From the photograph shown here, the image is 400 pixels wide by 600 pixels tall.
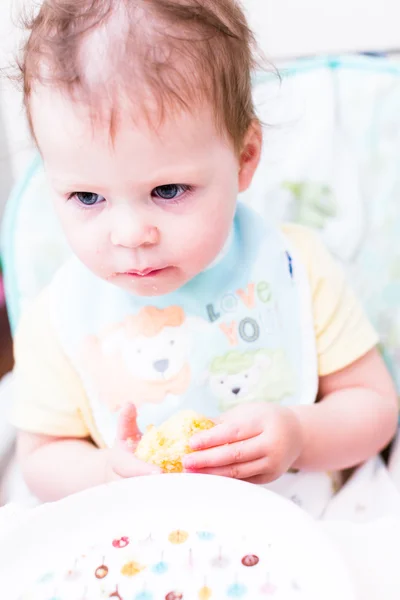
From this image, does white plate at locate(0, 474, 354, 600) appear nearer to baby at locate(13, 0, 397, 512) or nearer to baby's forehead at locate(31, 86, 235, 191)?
baby at locate(13, 0, 397, 512)

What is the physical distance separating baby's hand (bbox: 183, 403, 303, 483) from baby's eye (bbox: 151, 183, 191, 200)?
8.3 inches

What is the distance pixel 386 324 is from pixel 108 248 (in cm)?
43

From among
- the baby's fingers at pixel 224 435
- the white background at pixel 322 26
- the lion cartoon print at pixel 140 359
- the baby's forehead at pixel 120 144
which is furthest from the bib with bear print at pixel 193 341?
the white background at pixel 322 26

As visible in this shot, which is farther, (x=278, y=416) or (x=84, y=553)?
(x=278, y=416)

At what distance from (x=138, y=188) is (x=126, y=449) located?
25 centimetres

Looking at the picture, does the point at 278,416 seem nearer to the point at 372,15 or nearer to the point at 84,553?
the point at 84,553

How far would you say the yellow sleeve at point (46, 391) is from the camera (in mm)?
822

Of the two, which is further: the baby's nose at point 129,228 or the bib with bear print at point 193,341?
the bib with bear print at point 193,341

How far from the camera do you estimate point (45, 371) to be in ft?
2.73

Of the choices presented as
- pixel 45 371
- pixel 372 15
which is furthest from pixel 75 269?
pixel 372 15

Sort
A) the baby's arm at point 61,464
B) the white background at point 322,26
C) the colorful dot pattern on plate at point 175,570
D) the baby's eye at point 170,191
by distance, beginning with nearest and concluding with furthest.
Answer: the colorful dot pattern on plate at point 175,570
the baby's eye at point 170,191
the baby's arm at point 61,464
the white background at point 322,26

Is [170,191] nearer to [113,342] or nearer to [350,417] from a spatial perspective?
[113,342]

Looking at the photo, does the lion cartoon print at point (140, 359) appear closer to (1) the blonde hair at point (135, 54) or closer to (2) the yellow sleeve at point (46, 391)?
(2) the yellow sleeve at point (46, 391)

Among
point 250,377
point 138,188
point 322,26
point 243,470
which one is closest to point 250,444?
point 243,470
